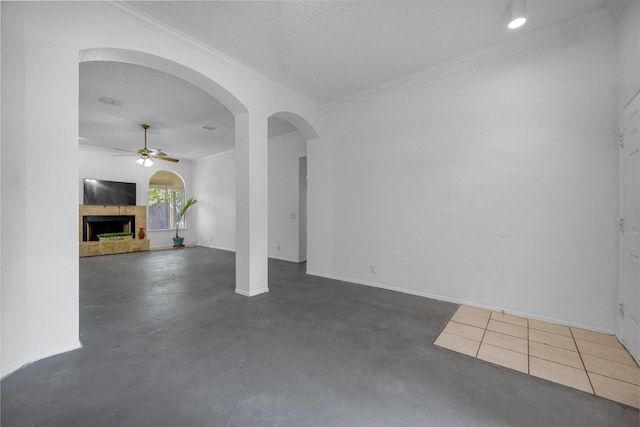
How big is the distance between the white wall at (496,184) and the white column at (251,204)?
1.39 m

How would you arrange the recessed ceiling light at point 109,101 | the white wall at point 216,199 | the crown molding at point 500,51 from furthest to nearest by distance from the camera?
1. the white wall at point 216,199
2. the recessed ceiling light at point 109,101
3. the crown molding at point 500,51

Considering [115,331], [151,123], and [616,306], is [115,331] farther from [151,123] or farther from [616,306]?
[616,306]

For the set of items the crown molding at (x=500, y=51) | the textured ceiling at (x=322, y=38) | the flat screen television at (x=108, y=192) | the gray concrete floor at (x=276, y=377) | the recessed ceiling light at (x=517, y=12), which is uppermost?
the textured ceiling at (x=322, y=38)

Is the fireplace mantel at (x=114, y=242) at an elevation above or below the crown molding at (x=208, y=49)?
below

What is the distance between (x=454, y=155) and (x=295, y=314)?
278cm

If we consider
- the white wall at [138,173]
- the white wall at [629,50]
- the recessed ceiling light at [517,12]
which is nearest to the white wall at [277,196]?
the white wall at [138,173]

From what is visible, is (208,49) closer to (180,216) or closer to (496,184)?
(496,184)

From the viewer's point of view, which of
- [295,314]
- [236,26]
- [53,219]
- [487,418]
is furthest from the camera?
[295,314]

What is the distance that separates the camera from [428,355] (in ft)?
6.85

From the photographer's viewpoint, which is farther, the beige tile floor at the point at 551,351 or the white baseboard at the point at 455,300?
the white baseboard at the point at 455,300

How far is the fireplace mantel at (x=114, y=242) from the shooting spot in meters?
6.93

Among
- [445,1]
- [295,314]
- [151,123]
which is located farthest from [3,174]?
[151,123]

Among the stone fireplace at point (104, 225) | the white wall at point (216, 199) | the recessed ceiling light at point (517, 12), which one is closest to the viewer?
the recessed ceiling light at point (517, 12)

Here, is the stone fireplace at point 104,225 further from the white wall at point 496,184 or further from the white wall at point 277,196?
the white wall at point 496,184
